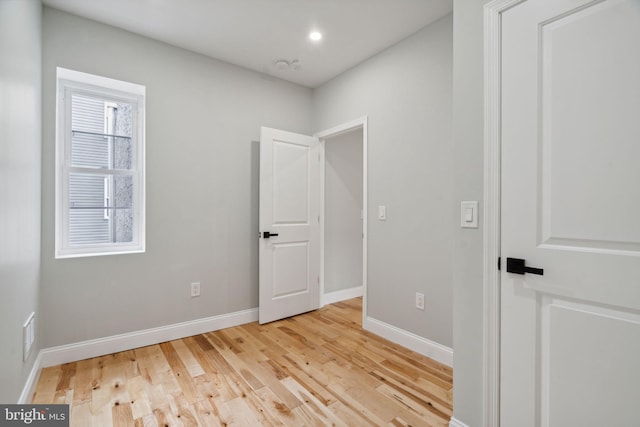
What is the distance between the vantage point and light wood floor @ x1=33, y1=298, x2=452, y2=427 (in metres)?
1.72

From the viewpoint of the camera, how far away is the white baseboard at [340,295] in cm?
384

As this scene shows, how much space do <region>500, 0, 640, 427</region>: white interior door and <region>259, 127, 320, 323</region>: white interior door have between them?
2.29 metres

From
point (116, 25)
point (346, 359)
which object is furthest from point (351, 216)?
point (116, 25)

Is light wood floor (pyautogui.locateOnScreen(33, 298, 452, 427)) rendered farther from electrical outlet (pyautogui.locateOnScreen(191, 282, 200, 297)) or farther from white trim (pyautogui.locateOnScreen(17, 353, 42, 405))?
electrical outlet (pyautogui.locateOnScreen(191, 282, 200, 297))

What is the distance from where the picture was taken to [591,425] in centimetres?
116

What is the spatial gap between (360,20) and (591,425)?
2.77 meters

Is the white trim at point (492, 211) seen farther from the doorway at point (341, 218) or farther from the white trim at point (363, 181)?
the doorway at point (341, 218)

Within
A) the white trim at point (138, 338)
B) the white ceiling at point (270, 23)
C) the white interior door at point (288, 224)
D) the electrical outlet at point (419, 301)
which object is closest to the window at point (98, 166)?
the white ceiling at point (270, 23)

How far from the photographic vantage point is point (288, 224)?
335 cm

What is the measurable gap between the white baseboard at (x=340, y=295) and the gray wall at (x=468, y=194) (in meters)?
2.32

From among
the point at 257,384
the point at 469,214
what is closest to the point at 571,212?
the point at 469,214

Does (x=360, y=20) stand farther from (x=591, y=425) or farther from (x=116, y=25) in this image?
(x=591, y=425)

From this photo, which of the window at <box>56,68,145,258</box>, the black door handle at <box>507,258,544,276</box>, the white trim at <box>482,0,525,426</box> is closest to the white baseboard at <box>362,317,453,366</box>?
the white trim at <box>482,0,525,426</box>

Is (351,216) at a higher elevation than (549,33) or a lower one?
lower
